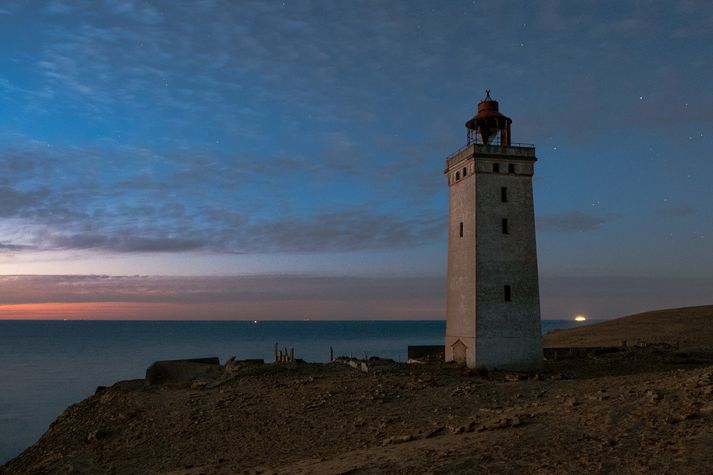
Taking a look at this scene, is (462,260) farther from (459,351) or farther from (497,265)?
(459,351)

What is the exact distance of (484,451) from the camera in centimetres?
1376

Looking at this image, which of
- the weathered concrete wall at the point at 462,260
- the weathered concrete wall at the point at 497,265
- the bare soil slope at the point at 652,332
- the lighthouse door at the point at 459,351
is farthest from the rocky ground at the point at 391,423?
the bare soil slope at the point at 652,332

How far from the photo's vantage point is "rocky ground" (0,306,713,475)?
524 inches

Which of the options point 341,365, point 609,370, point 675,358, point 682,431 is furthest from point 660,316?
point 682,431

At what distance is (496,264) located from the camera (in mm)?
32969

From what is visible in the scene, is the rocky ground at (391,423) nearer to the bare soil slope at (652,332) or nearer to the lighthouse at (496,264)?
the lighthouse at (496,264)

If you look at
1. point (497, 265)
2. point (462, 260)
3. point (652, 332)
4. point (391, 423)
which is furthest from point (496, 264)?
point (652, 332)

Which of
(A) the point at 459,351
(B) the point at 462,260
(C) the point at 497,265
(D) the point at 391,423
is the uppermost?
(B) the point at 462,260

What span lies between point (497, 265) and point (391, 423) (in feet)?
51.4

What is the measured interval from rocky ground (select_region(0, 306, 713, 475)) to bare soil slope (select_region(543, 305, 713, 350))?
89.9 ft

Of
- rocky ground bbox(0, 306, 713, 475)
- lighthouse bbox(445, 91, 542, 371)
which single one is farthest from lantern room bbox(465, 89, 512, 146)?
rocky ground bbox(0, 306, 713, 475)

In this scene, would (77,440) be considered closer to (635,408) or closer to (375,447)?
(375,447)

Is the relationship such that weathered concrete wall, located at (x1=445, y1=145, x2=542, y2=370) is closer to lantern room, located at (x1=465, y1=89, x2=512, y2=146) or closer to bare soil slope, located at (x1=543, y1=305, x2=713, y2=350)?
lantern room, located at (x1=465, y1=89, x2=512, y2=146)

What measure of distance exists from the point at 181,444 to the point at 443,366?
1532 cm
